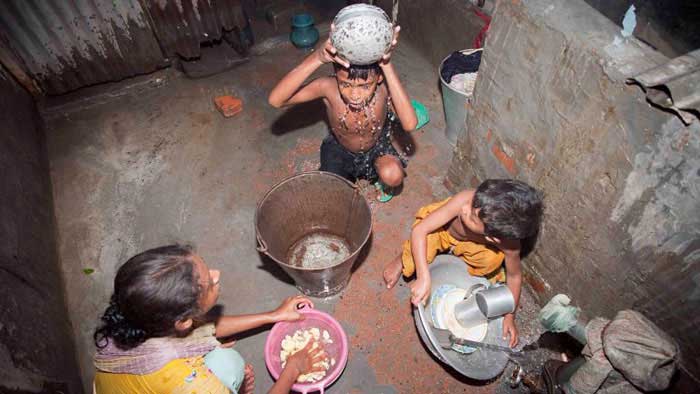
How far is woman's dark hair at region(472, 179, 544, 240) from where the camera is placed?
1949mm

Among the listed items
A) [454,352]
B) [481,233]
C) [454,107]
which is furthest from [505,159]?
[454,352]

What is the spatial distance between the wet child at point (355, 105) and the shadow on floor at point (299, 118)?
98cm

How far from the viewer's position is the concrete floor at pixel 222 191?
264 centimetres

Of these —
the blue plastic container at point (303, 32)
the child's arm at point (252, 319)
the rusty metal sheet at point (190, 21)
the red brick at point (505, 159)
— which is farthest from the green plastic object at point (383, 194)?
the rusty metal sheet at point (190, 21)

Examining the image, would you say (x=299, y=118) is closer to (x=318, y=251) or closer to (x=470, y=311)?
(x=318, y=251)

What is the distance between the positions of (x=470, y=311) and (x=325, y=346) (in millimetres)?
940

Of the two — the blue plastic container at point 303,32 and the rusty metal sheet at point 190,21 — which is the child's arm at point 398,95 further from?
the rusty metal sheet at point 190,21

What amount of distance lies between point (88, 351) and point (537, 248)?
10.4 feet

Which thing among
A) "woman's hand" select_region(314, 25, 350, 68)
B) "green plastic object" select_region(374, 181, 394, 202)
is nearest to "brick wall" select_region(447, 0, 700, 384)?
"woman's hand" select_region(314, 25, 350, 68)

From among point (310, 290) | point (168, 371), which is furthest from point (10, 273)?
point (310, 290)

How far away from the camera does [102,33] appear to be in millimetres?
4023

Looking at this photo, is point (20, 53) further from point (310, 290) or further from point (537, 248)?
point (537, 248)

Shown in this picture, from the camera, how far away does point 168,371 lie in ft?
5.24

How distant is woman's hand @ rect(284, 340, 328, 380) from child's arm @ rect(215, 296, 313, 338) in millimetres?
206
